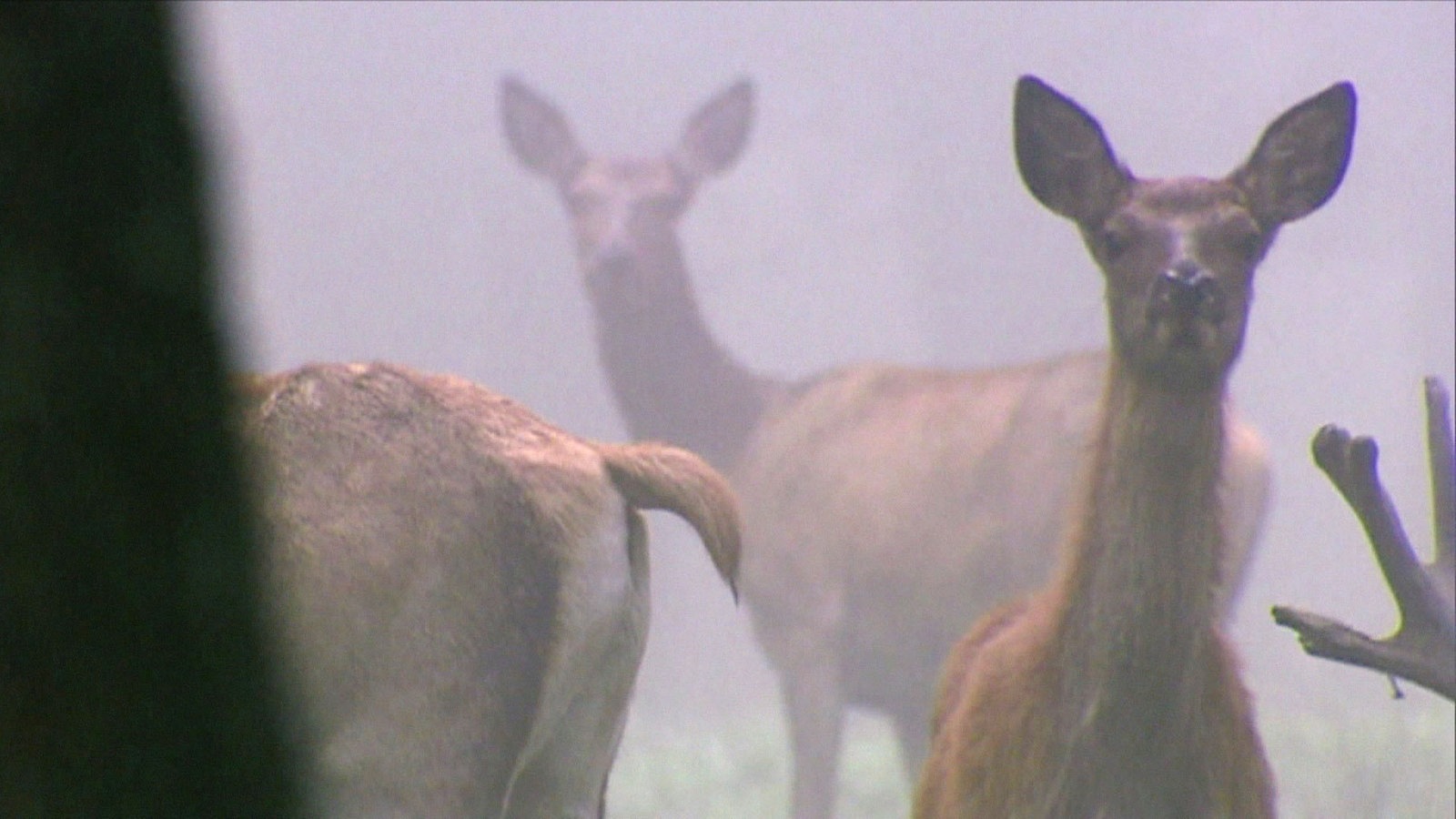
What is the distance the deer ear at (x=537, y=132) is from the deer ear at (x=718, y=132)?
24.8 inches

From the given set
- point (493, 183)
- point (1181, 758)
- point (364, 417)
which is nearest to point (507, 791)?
point (364, 417)

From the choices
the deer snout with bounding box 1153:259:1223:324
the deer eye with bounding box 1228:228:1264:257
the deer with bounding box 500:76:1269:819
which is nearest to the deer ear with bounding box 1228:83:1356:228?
the deer eye with bounding box 1228:228:1264:257

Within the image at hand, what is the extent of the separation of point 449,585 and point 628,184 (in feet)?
22.9

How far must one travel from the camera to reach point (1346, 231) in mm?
35562

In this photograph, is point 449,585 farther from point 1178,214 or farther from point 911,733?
point 911,733

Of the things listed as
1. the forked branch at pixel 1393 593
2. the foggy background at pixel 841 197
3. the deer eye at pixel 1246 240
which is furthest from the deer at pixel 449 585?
the foggy background at pixel 841 197

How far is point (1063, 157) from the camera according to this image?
12.5 feet

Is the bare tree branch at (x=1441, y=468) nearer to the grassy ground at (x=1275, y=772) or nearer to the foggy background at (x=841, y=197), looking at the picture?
the grassy ground at (x=1275, y=772)

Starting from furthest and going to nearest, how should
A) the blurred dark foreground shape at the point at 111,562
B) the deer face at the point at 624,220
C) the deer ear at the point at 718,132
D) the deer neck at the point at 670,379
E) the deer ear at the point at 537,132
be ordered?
the deer ear at the point at 718,132 → the deer ear at the point at 537,132 → the deer neck at the point at 670,379 → the deer face at the point at 624,220 → the blurred dark foreground shape at the point at 111,562

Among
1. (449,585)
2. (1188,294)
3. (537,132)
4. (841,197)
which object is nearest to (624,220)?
(537,132)

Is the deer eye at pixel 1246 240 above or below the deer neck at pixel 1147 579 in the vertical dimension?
above

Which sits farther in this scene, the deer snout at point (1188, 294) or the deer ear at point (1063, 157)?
the deer ear at point (1063, 157)

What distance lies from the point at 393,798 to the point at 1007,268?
36447 mm

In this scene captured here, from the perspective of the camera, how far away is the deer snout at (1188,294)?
3387 mm
